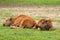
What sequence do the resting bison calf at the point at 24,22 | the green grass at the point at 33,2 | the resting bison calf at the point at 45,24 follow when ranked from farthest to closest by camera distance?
the green grass at the point at 33,2 < the resting bison calf at the point at 24,22 < the resting bison calf at the point at 45,24

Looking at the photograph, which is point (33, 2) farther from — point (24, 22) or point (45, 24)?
point (45, 24)

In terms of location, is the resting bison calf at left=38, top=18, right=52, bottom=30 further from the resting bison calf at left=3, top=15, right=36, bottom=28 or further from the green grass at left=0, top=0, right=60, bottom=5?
the green grass at left=0, top=0, right=60, bottom=5

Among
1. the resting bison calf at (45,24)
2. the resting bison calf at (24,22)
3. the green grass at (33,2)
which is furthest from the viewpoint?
the green grass at (33,2)

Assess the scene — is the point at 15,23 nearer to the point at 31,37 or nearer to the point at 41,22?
the point at 41,22

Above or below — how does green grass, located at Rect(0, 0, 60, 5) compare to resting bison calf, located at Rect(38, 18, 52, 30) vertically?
below

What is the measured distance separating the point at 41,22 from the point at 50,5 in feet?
56.7

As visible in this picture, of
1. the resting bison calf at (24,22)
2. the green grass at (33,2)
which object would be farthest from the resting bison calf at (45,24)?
the green grass at (33,2)

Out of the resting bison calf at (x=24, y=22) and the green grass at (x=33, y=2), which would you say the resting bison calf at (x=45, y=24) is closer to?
the resting bison calf at (x=24, y=22)

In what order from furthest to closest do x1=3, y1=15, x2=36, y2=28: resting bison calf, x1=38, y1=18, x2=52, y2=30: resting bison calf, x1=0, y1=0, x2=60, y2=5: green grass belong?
x1=0, y1=0, x2=60, y2=5: green grass, x1=3, y1=15, x2=36, y2=28: resting bison calf, x1=38, y1=18, x2=52, y2=30: resting bison calf

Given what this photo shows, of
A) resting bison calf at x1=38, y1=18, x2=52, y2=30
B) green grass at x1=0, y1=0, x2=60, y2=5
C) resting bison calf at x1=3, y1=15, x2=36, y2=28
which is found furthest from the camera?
green grass at x1=0, y1=0, x2=60, y2=5

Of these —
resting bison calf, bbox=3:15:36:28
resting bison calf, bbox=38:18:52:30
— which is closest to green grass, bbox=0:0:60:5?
resting bison calf, bbox=3:15:36:28

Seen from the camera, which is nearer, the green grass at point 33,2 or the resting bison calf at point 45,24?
the resting bison calf at point 45,24

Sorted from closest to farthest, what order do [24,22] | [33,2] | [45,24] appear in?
1. [45,24]
2. [24,22]
3. [33,2]

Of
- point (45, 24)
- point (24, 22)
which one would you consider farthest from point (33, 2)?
point (45, 24)
